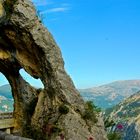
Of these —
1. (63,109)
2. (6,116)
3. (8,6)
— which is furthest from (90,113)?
(8,6)

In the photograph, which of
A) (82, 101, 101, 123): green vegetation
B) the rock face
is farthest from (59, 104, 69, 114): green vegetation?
(82, 101, 101, 123): green vegetation

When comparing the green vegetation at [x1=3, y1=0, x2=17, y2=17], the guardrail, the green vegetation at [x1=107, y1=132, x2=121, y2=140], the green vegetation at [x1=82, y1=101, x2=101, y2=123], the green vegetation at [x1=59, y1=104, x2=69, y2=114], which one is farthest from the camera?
the guardrail

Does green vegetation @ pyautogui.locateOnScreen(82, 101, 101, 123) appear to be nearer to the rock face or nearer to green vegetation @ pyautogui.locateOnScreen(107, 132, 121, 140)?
the rock face

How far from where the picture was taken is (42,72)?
122 ft

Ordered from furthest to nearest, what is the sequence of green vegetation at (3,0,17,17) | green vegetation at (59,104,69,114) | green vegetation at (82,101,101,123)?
green vegetation at (82,101,101,123), green vegetation at (3,0,17,17), green vegetation at (59,104,69,114)

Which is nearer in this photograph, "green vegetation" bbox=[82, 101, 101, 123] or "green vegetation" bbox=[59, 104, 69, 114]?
"green vegetation" bbox=[59, 104, 69, 114]

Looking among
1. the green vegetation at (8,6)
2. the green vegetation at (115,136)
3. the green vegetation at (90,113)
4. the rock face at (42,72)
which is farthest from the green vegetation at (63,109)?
the green vegetation at (8,6)

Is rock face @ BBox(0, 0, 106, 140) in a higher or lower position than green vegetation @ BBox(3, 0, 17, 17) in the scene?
lower

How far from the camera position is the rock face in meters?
34.8

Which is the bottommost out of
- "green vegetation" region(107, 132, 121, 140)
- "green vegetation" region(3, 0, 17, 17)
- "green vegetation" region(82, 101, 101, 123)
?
"green vegetation" region(107, 132, 121, 140)

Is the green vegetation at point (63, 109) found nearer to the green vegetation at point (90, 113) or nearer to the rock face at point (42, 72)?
the rock face at point (42, 72)

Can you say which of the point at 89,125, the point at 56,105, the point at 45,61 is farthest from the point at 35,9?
the point at 89,125

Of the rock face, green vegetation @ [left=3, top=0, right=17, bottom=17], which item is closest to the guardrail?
the rock face

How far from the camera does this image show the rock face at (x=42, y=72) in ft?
114
